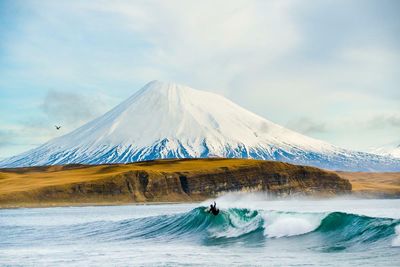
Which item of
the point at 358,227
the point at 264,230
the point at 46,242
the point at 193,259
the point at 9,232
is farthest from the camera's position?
the point at 9,232

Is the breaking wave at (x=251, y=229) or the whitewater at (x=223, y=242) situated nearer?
the whitewater at (x=223, y=242)

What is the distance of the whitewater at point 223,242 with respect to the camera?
37.6 m

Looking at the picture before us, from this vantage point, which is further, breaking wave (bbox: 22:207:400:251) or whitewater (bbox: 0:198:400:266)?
breaking wave (bbox: 22:207:400:251)

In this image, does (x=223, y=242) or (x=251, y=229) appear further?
(x=251, y=229)

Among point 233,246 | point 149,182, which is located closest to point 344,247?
point 233,246

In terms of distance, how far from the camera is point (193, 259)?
128 ft

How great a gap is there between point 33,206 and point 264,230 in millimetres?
122291

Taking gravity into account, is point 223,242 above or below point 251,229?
below

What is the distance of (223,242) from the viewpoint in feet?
159

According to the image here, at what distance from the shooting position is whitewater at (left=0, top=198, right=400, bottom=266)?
3762 cm

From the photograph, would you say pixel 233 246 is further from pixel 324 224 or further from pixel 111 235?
pixel 111 235

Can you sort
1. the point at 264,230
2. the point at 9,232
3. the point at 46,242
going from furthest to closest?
the point at 9,232 → the point at 46,242 → the point at 264,230

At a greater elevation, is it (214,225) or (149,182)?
(149,182)

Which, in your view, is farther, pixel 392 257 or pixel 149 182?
pixel 149 182
